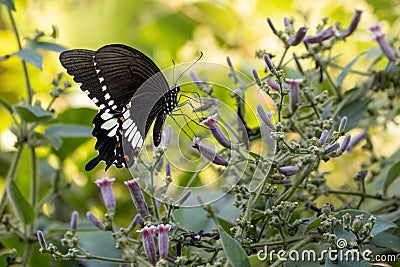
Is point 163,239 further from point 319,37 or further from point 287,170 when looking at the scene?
point 319,37

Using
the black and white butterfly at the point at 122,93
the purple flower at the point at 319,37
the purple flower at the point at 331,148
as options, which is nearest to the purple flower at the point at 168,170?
the black and white butterfly at the point at 122,93

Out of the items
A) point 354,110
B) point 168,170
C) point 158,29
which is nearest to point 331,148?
point 168,170

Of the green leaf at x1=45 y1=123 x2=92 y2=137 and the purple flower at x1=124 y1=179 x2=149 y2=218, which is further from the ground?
the green leaf at x1=45 y1=123 x2=92 y2=137

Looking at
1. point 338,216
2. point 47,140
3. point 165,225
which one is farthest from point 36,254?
point 338,216

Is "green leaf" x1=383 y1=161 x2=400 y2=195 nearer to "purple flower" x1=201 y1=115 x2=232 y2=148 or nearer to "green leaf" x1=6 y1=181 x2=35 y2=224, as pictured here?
"purple flower" x1=201 y1=115 x2=232 y2=148

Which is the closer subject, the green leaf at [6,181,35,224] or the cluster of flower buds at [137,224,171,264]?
the cluster of flower buds at [137,224,171,264]

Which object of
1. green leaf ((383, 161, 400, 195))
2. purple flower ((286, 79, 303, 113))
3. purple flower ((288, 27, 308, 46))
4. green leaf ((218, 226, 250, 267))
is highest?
purple flower ((288, 27, 308, 46))

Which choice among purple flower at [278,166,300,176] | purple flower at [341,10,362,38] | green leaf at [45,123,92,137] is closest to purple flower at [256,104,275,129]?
purple flower at [278,166,300,176]
